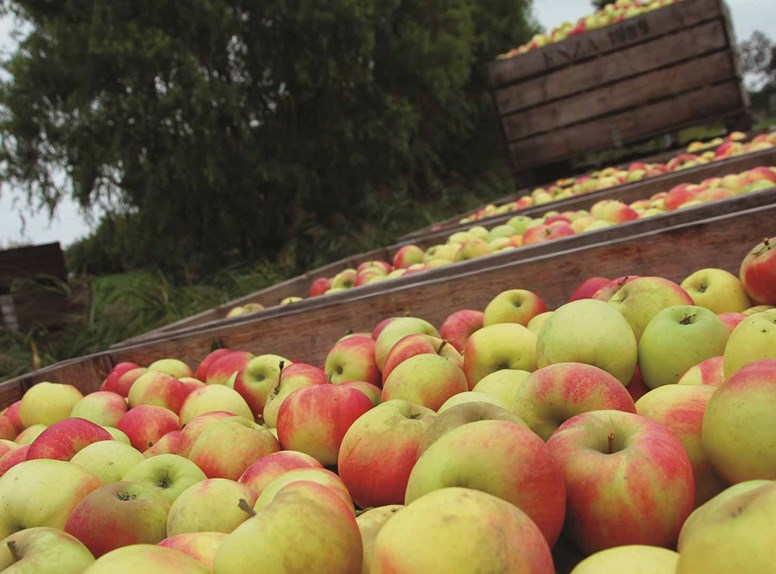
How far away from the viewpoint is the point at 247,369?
221cm

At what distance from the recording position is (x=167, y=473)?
58.8 inches

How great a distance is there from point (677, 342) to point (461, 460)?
81cm

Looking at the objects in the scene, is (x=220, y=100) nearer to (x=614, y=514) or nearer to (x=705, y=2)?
(x=705, y=2)

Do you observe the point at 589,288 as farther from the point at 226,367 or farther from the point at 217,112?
the point at 217,112

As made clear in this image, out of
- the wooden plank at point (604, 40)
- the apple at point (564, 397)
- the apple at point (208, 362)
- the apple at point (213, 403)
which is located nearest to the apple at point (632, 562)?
the apple at point (564, 397)

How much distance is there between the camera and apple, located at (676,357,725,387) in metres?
1.45

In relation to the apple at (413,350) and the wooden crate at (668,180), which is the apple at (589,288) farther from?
the wooden crate at (668,180)

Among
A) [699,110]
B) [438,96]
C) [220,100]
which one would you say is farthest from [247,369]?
[438,96]

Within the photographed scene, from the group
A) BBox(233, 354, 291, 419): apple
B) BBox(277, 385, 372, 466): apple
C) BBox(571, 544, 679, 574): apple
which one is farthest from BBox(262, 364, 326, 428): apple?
BBox(571, 544, 679, 574): apple

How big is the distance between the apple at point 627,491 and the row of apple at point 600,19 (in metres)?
7.24

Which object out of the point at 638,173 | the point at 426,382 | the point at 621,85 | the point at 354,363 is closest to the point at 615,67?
the point at 621,85

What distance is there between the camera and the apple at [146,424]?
1.99m

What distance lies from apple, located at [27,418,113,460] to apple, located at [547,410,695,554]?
1208 millimetres

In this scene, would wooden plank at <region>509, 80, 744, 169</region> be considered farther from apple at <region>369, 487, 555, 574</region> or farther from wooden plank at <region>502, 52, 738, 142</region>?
apple at <region>369, 487, 555, 574</region>
